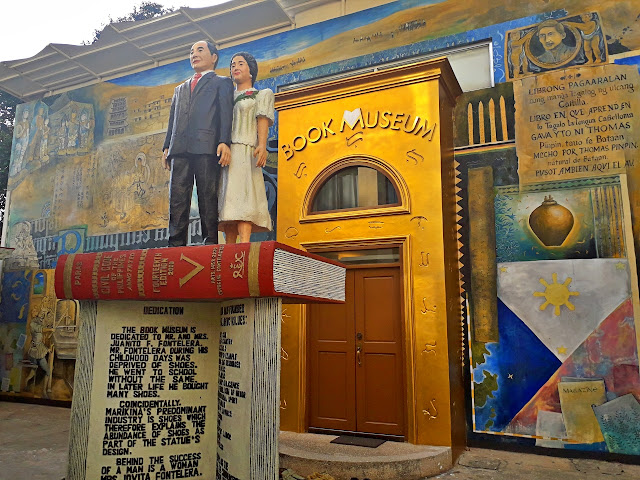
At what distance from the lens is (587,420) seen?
5.14 metres

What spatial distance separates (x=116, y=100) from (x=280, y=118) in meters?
4.40

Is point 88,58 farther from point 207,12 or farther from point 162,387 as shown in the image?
point 162,387

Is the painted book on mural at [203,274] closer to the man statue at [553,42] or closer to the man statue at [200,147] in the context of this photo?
the man statue at [200,147]

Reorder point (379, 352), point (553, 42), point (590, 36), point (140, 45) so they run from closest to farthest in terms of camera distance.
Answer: point (379, 352)
point (590, 36)
point (553, 42)
point (140, 45)

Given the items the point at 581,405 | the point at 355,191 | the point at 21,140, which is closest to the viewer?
the point at 581,405

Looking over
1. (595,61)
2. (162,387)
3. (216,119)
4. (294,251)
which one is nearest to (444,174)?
(595,61)

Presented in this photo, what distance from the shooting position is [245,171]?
5.97m

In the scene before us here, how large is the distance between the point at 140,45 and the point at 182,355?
24.0ft

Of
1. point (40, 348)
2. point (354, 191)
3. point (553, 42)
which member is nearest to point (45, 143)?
point (40, 348)

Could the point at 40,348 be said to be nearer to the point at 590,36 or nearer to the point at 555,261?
the point at 555,261

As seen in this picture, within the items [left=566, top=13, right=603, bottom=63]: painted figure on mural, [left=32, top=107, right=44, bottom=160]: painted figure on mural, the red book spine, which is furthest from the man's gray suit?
[left=32, top=107, right=44, bottom=160]: painted figure on mural

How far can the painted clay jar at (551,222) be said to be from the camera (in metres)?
5.54

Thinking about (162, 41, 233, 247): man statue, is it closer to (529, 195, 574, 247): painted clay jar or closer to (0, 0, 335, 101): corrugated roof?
(0, 0, 335, 101): corrugated roof

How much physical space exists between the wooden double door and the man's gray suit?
1.79 meters
